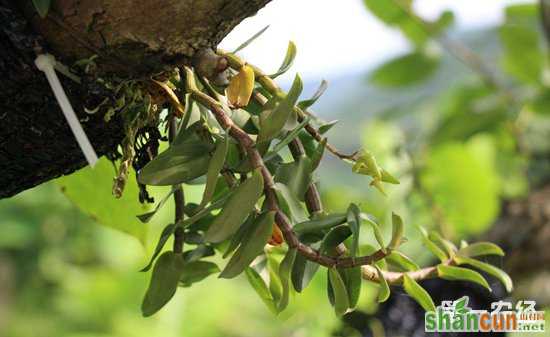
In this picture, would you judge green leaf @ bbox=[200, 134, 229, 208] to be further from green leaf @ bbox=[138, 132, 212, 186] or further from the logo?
the logo

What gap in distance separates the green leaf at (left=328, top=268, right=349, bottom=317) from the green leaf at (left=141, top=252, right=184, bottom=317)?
0.25 feet

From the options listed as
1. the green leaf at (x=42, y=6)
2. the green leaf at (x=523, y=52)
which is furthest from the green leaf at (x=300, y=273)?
the green leaf at (x=523, y=52)

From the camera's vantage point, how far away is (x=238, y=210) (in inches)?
11.1

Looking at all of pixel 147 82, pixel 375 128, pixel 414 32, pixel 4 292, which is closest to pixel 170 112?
pixel 147 82

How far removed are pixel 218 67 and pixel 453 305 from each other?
25cm

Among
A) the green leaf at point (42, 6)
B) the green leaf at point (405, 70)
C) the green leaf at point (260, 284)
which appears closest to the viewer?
the green leaf at point (42, 6)

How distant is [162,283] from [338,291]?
0.28ft

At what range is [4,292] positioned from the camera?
71.1 inches

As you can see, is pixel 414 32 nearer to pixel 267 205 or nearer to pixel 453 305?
pixel 453 305

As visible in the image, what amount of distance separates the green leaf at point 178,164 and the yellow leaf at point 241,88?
24 millimetres

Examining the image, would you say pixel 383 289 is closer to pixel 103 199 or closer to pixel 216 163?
pixel 216 163

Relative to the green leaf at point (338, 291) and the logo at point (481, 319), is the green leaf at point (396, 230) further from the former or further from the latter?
the logo at point (481, 319)

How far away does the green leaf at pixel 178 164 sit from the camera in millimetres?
294

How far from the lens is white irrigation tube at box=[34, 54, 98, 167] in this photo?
10.9 inches
